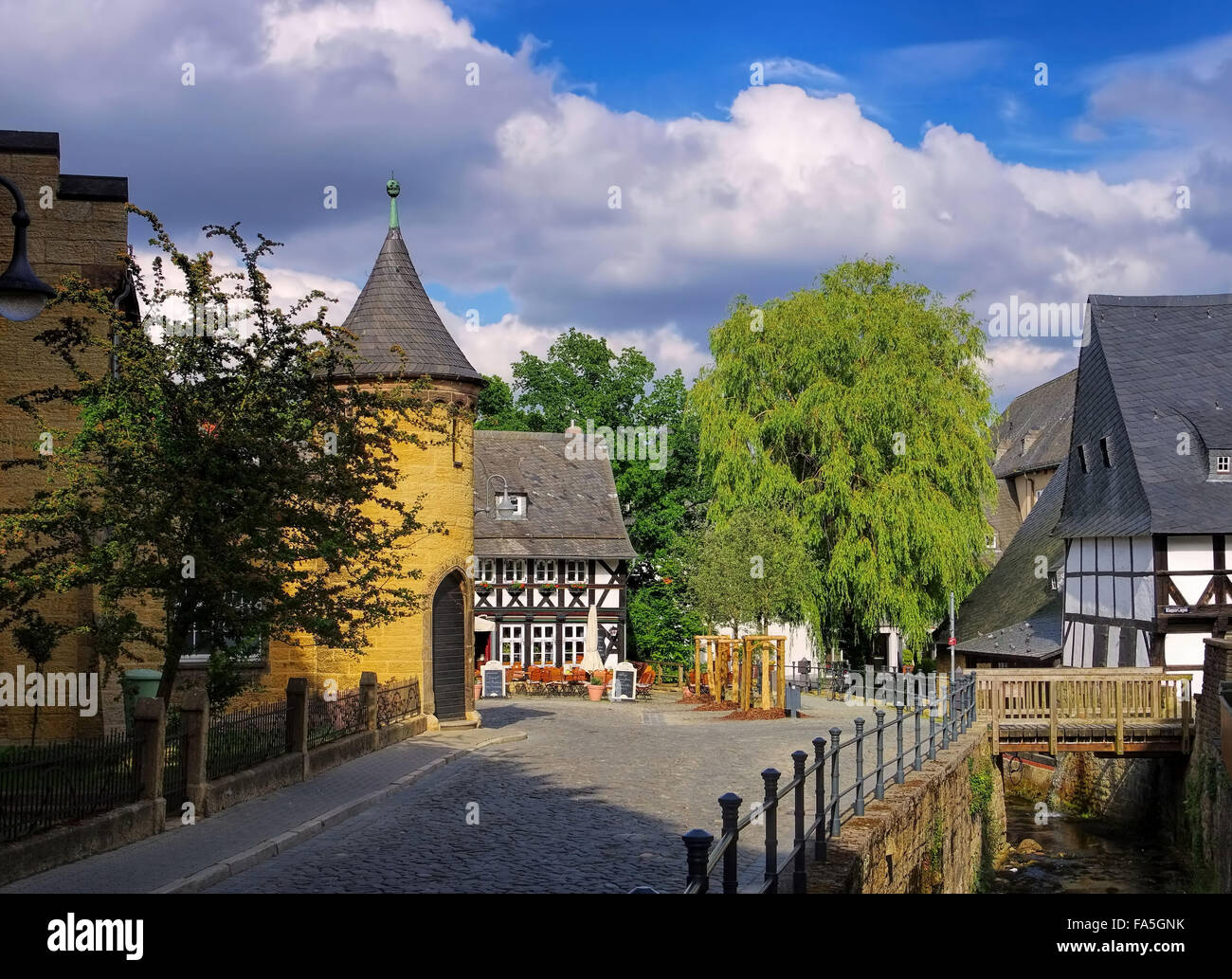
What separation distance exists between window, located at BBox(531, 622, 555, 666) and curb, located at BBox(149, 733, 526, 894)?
2688 cm

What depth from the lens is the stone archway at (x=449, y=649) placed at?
Result: 77.9 ft

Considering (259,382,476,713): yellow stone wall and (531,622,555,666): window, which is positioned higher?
(259,382,476,713): yellow stone wall

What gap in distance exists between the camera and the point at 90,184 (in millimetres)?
18938

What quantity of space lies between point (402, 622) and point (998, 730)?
1102 cm

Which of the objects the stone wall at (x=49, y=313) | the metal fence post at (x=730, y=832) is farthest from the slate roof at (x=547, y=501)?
the metal fence post at (x=730, y=832)

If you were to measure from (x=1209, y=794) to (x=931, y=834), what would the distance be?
31.1 feet

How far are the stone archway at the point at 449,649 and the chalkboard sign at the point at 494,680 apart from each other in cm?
1260

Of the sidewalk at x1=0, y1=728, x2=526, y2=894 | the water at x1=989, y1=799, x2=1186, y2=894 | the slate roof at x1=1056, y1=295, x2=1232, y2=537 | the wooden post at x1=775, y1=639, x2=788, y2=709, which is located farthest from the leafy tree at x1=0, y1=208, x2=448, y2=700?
the slate roof at x1=1056, y1=295, x2=1232, y2=537

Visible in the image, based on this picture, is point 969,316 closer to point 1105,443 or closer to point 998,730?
point 1105,443

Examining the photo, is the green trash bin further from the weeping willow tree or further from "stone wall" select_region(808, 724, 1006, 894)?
the weeping willow tree

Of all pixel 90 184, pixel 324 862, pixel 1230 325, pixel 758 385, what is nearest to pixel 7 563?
pixel 90 184

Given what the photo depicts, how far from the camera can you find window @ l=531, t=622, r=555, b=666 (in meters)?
45.0

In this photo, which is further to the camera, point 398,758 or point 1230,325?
point 1230,325

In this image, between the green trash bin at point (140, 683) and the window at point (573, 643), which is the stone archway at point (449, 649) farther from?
the window at point (573, 643)
